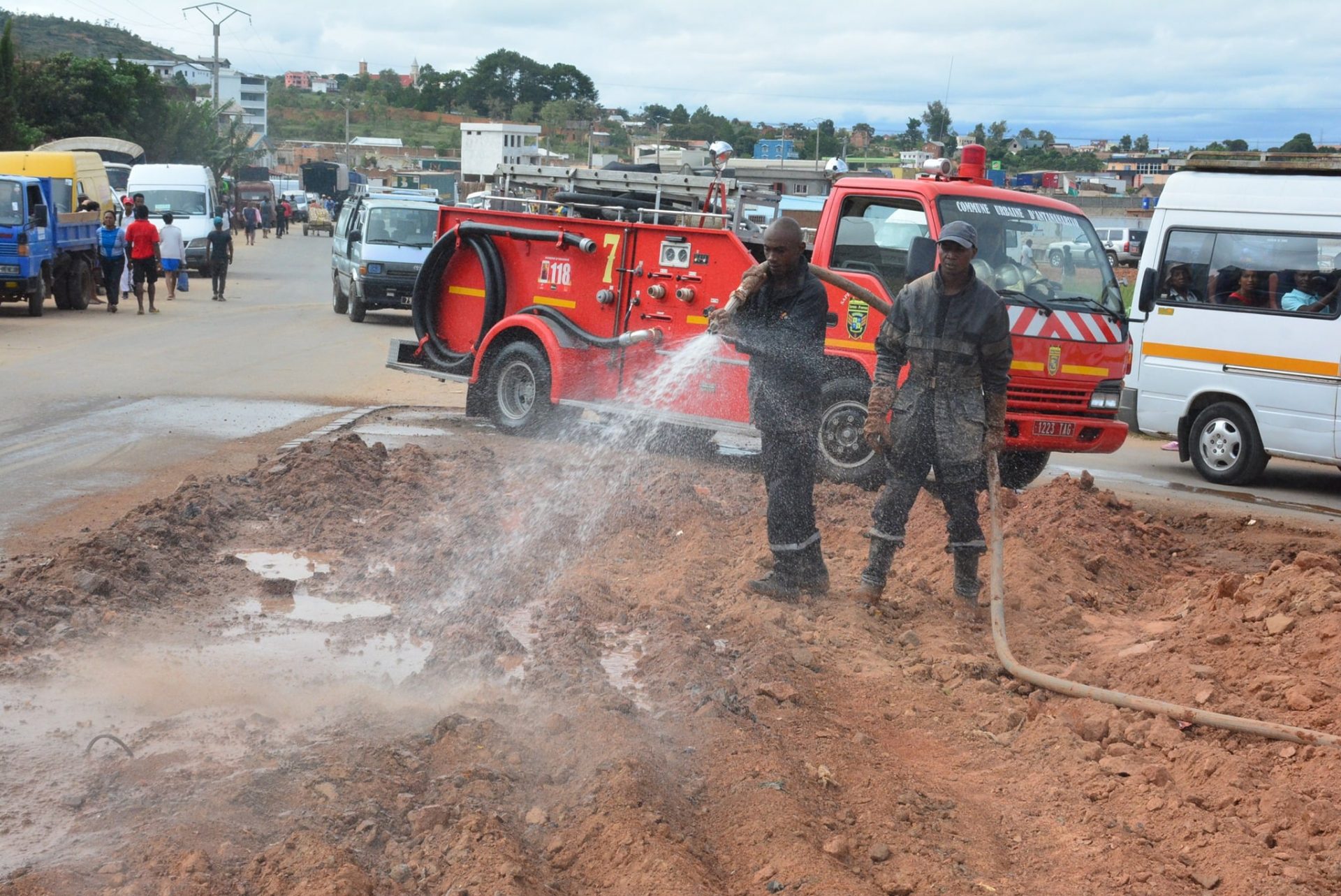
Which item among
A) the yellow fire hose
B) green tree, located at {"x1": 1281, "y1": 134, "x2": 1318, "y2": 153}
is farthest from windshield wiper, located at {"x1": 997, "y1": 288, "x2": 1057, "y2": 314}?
green tree, located at {"x1": 1281, "y1": 134, "x2": 1318, "y2": 153}

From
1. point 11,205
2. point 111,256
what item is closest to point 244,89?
point 111,256

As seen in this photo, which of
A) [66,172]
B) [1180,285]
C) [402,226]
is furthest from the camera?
[66,172]

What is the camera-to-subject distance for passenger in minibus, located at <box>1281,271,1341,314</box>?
455 inches

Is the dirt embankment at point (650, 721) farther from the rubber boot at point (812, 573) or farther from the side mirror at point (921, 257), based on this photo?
the side mirror at point (921, 257)

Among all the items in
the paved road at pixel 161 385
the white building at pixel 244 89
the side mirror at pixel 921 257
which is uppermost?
the white building at pixel 244 89

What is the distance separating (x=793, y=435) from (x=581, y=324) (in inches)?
204

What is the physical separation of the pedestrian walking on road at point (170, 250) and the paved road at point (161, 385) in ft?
2.27

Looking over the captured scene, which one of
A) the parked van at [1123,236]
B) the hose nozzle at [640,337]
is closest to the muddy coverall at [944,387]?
the hose nozzle at [640,337]

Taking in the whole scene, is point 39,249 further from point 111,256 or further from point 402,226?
point 402,226

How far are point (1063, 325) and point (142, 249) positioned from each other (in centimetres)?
1782

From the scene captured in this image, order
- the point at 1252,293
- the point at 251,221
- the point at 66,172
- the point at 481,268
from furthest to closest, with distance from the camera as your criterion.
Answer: the point at 251,221 → the point at 66,172 → the point at 481,268 → the point at 1252,293

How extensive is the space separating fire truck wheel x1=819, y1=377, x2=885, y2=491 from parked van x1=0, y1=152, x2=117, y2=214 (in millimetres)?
17516

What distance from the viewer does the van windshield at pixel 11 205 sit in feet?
69.1

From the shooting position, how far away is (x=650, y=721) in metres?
5.15
